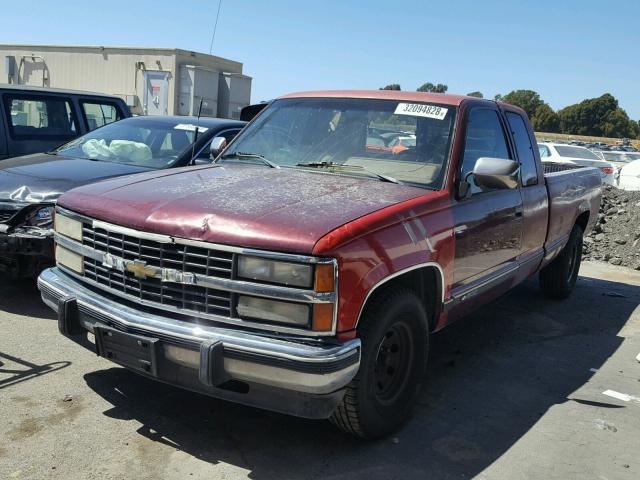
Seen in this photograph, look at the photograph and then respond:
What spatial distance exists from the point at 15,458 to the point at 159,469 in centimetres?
72

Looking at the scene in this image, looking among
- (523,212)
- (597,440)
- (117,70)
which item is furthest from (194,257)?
(117,70)

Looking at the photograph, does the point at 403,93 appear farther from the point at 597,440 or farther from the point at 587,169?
the point at 587,169

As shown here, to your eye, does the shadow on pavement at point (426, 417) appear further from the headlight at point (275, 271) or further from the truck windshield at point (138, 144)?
the truck windshield at point (138, 144)

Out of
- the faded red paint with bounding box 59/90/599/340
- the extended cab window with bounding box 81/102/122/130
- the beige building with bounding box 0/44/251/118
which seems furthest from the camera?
the beige building with bounding box 0/44/251/118

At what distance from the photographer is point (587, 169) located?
7152 millimetres

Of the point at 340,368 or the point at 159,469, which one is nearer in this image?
the point at 340,368

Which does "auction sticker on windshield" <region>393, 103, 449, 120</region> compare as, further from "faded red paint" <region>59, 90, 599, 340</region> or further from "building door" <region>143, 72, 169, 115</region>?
"building door" <region>143, 72, 169, 115</region>

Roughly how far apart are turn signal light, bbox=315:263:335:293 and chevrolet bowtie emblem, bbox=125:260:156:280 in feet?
2.85

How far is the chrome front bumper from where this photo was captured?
2863mm

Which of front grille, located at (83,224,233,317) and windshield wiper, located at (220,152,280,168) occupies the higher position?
windshield wiper, located at (220,152,280,168)

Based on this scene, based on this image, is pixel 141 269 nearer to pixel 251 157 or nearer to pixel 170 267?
pixel 170 267

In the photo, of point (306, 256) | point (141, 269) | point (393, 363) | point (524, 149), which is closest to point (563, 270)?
point (524, 149)

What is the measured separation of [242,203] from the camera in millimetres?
3297

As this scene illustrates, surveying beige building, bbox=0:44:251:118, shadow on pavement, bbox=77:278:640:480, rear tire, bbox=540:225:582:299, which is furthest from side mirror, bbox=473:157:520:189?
beige building, bbox=0:44:251:118
